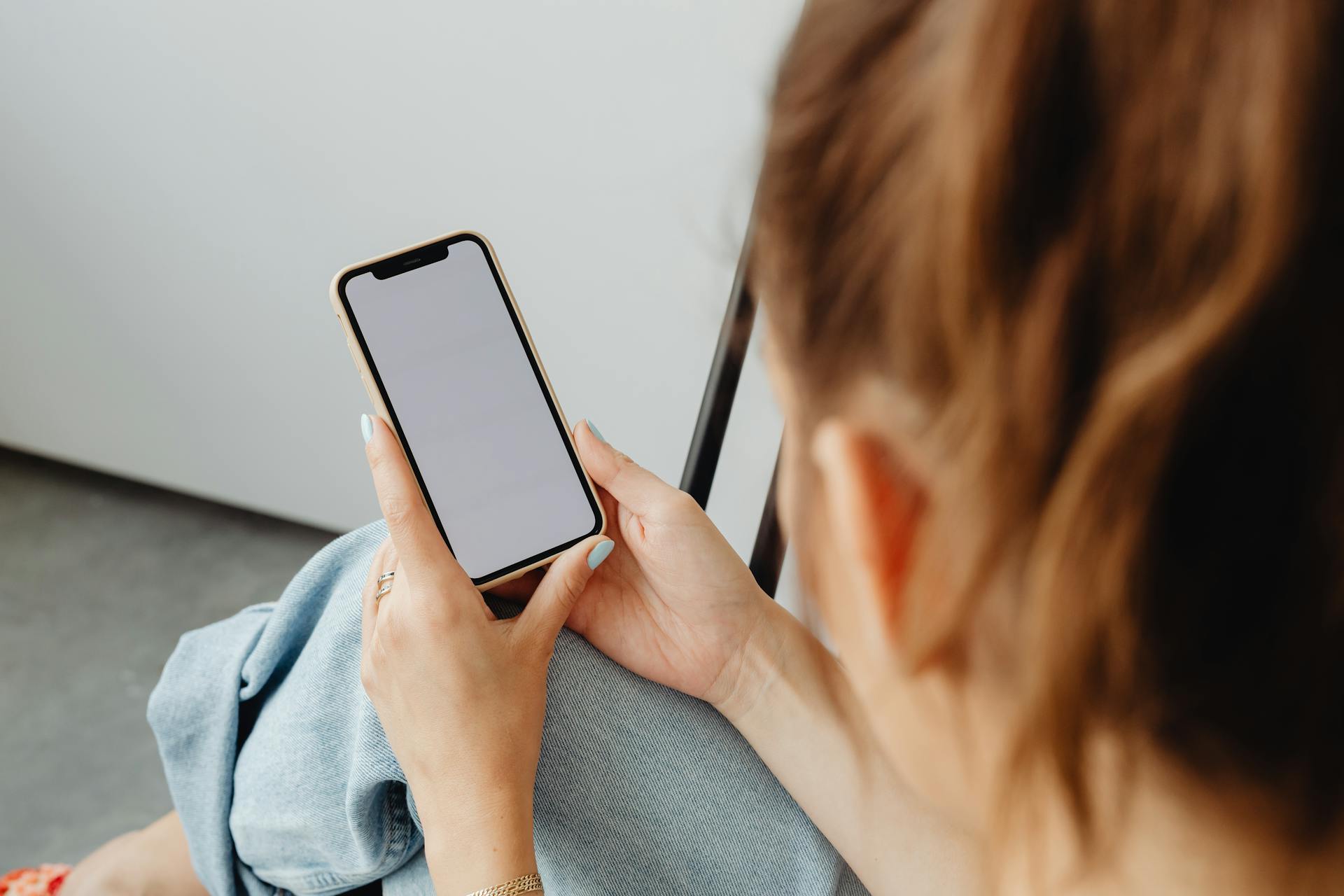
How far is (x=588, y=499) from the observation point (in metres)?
0.65

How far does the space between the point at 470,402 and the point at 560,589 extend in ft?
0.48

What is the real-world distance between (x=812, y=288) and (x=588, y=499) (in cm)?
36

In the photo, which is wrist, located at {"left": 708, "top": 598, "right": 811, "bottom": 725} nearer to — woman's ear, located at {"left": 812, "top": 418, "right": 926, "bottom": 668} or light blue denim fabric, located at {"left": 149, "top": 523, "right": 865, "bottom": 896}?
light blue denim fabric, located at {"left": 149, "top": 523, "right": 865, "bottom": 896}

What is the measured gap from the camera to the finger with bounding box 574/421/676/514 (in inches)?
24.4

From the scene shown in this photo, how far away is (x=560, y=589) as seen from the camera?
0.58 metres

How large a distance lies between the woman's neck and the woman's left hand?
0.91 feet

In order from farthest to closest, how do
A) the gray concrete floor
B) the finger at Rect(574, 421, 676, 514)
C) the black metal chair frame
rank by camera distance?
1. the gray concrete floor
2. the black metal chair frame
3. the finger at Rect(574, 421, 676, 514)

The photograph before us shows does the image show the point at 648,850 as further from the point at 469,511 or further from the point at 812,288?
the point at 812,288

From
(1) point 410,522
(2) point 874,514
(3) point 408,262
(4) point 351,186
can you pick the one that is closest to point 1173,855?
(2) point 874,514

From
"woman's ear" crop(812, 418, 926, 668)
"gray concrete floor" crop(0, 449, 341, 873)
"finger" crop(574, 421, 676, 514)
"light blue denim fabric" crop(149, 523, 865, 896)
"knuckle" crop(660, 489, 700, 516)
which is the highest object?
"woman's ear" crop(812, 418, 926, 668)

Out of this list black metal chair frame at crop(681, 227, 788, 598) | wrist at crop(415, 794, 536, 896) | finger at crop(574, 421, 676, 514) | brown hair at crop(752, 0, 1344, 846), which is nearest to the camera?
brown hair at crop(752, 0, 1344, 846)

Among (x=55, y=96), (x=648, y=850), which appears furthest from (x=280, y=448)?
(x=648, y=850)

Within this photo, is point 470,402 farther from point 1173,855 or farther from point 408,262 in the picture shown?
point 1173,855

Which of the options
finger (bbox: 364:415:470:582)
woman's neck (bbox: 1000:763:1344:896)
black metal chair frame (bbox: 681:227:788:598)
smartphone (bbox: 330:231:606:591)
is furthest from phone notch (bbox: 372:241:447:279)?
woman's neck (bbox: 1000:763:1344:896)
